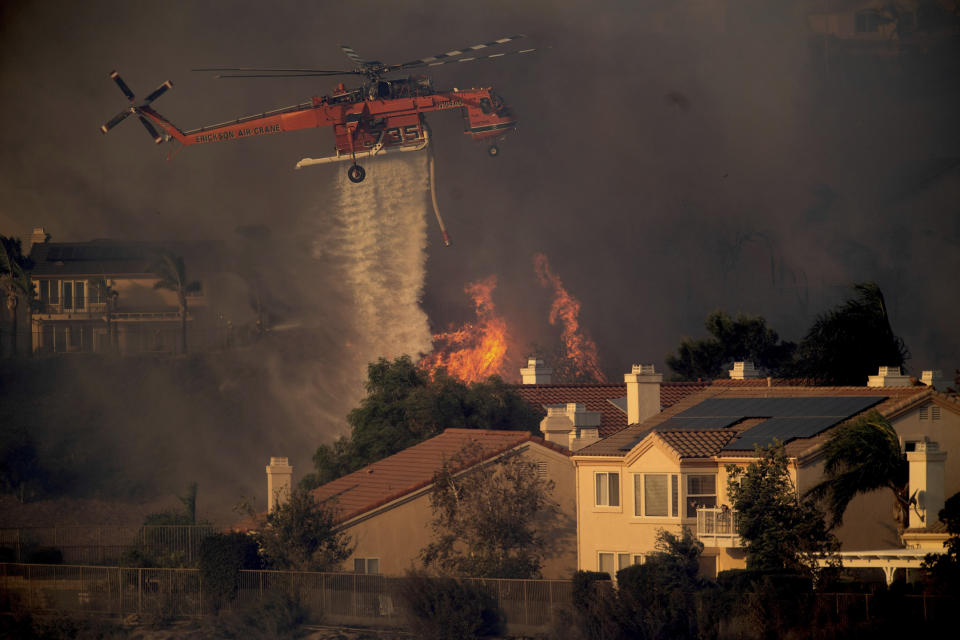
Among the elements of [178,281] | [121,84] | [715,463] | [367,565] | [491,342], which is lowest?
[367,565]

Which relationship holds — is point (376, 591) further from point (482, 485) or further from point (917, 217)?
point (917, 217)

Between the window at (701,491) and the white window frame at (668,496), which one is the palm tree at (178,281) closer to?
the white window frame at (668,496)

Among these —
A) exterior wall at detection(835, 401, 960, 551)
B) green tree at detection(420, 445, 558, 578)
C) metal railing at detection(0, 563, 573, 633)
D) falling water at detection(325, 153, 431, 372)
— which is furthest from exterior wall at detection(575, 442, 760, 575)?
falling water at detection(325, 153, 431, 372)

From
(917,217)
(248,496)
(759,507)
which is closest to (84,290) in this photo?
(248,496)

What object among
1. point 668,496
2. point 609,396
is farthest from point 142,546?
point 609,396

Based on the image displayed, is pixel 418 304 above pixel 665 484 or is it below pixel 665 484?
above

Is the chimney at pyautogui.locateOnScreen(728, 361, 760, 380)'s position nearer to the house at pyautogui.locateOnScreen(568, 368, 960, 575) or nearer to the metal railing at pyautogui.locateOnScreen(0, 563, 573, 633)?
the house at pyautogui.locateOnScreen(568, 368, 960, 575)

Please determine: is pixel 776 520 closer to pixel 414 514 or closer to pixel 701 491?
pixel 701 491
